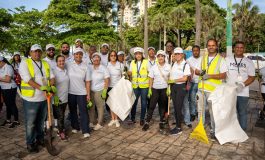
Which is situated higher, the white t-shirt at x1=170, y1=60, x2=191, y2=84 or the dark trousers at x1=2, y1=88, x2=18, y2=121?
the white t-shirt at x1=170, y1=60, x2=191, y2=84

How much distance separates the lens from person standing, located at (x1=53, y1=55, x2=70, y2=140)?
5461 mm

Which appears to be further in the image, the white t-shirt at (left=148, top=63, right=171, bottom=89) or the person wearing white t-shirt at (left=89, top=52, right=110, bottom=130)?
the person wearing white t-shirt at (left=89, top=52, right=110, bottom=130)

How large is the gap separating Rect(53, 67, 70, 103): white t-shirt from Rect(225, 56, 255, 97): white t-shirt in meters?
3.44

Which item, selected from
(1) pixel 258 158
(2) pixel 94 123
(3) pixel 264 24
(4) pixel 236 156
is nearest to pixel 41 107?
(2) pixel 94 123

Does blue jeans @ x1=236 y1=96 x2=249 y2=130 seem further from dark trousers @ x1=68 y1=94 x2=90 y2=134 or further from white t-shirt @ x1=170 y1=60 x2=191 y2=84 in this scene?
dark trousers @ x1=68 y1=94 x2=90 y2=134

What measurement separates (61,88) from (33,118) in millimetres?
911

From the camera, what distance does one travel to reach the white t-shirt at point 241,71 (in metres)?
5.65

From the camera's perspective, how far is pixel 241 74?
18.6ft

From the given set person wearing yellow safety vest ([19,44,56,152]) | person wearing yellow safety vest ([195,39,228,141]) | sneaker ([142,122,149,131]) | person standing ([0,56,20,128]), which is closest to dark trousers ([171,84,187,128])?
person wearing yellow safety vest ([195,39,228,141])

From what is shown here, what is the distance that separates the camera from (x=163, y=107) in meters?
6.25

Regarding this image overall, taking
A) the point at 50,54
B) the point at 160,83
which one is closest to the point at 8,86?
the point at 50,54

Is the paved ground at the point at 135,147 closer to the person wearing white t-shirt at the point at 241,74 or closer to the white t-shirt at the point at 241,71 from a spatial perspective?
the person wearing white t-shirt at the point at 241,74

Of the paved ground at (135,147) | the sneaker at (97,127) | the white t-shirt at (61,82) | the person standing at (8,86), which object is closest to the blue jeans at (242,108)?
the paved ground at (135,147)

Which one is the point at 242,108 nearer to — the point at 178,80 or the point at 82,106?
the point at 178,80
